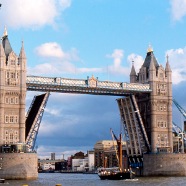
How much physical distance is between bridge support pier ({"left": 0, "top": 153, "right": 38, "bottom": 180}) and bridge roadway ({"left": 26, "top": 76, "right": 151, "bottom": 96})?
17709 millimetres

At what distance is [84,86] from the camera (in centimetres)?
14525

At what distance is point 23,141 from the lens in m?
136

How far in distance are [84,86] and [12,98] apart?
18.9 meters

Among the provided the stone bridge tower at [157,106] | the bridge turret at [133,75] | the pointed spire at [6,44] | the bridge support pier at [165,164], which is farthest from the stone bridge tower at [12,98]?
the bridge turret at [133,75]

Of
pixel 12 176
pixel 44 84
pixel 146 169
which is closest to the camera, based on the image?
pixel 12 176

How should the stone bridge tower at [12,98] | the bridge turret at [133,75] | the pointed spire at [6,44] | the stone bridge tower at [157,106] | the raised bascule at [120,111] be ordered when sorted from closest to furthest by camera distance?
the raised bascule at [120,111] < the stone bridge tower at [12,98] < the pointed spire at [6,44] < the stone bridge tower at [157,106] < the bridge turret at [133,75]

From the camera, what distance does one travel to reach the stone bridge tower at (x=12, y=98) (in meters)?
135

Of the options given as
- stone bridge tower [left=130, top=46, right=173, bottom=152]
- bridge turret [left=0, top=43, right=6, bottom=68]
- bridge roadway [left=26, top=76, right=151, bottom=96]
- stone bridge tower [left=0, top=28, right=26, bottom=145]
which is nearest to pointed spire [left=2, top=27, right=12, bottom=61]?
stone bridge tower [left=0, top=28, right=26, bottom=145]

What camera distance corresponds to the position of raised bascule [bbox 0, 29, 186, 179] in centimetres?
13388

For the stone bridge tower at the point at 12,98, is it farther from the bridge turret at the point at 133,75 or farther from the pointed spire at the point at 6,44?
the bridge turret at the point at 133,75

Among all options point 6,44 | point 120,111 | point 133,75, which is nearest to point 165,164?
point 120,111

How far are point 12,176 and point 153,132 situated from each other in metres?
42.7

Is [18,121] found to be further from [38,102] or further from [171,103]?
[171,103]

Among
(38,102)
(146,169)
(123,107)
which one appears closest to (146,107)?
(123,107)
